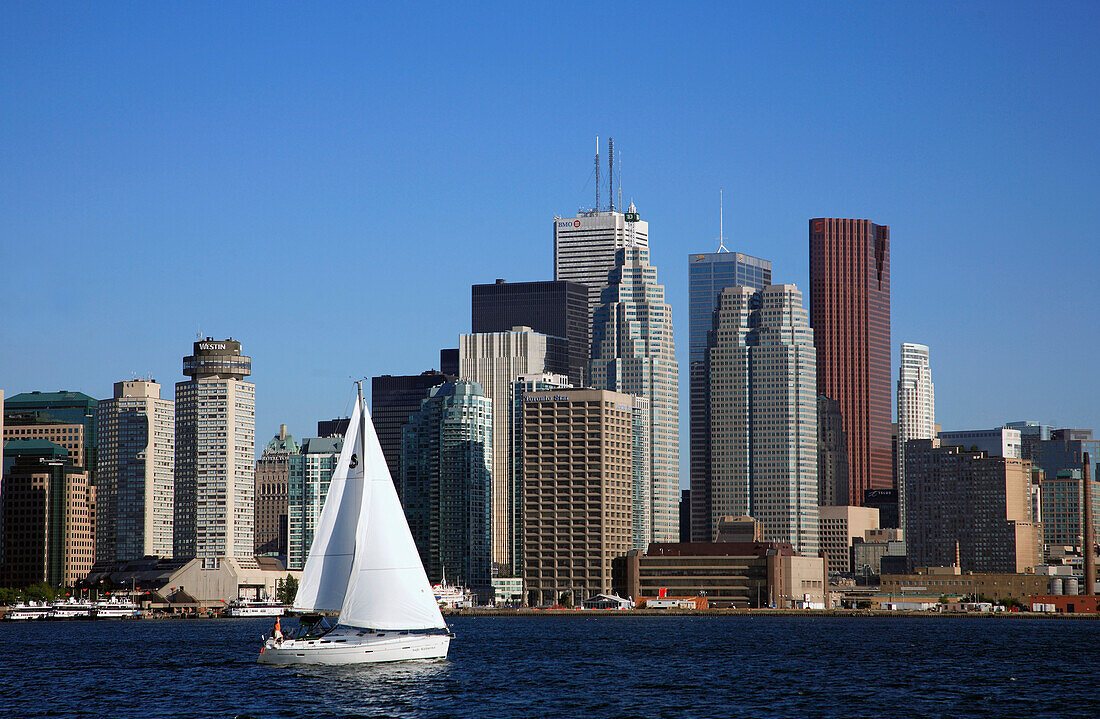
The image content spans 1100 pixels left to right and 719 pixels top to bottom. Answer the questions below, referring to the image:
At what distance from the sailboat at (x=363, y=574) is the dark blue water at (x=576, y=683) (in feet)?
7.39

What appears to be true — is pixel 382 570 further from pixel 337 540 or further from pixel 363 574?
pixel 337 540

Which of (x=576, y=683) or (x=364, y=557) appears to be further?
(x=576, y=683)

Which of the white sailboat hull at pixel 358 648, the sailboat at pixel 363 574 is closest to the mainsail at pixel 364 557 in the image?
the sailboat at pixel 363 574

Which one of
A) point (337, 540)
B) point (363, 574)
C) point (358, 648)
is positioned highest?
point (337, 540)

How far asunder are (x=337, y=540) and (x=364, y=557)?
230 centimetres

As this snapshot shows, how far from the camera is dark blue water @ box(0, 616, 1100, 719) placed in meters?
99.1

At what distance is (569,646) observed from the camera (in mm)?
169625

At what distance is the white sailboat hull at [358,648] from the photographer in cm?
11206

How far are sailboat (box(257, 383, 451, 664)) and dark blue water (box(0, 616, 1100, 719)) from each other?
2.25 meters

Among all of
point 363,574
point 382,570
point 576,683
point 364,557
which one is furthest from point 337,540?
point 576,683

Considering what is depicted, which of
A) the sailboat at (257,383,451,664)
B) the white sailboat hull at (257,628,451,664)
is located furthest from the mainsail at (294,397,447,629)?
the white sailboat hull at (257,628,451,664)

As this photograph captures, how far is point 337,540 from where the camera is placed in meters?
112

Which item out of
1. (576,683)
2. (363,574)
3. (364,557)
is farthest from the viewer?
(576,683)

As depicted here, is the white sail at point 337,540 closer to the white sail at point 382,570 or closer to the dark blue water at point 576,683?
the white sail at point 382,570
